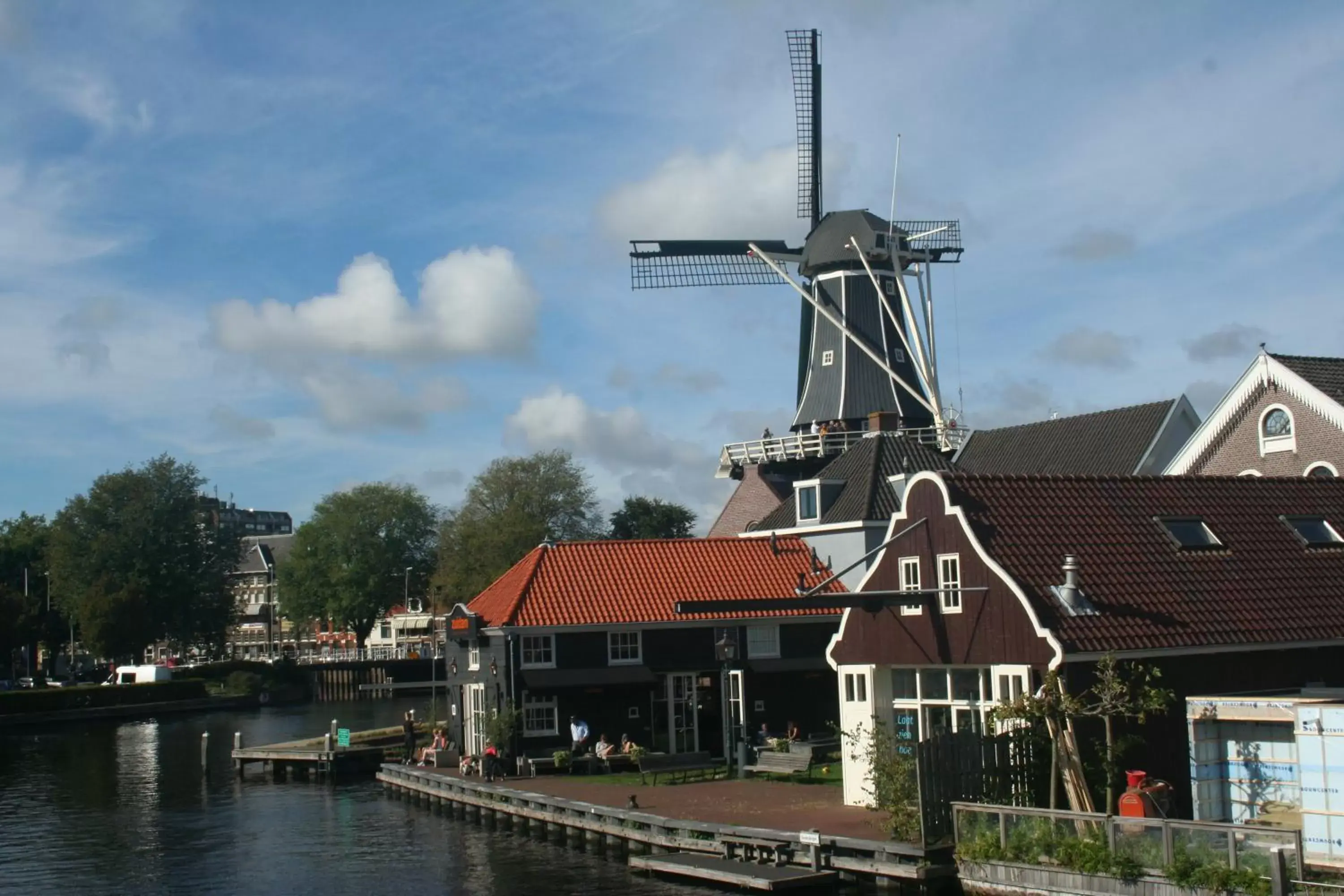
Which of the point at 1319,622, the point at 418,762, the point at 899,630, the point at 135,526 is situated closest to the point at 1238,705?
the point at 1319,622

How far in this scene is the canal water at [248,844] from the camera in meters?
23.4

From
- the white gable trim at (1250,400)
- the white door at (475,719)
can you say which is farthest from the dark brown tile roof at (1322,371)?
the white door at (475,719)

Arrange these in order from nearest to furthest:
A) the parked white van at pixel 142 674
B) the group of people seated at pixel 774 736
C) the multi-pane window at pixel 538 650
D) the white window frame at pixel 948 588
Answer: the white window frame at pixel 948 588
the group of people seated at pixel 774 736
the multi-pane window at pixel 538 650
the parked white van at pixel 142 674

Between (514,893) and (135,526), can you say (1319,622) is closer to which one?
(514,893)

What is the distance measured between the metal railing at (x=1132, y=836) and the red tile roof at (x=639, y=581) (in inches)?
644

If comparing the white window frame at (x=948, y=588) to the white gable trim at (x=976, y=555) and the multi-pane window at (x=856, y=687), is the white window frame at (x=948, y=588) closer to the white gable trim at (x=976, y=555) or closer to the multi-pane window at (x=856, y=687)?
the white gable trim at (x=976, y=555)

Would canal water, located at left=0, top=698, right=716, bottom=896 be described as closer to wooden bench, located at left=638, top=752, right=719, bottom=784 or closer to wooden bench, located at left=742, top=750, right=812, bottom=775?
wooden bench, located at left=638, top=752, right=719, bottom=784

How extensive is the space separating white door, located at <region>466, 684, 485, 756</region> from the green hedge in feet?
145

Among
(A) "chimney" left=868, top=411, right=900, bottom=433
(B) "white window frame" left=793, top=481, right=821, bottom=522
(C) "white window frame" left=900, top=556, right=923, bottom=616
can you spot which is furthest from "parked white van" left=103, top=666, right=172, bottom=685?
(C) "white window frame" left=900, top=556, right=923, bottom=616

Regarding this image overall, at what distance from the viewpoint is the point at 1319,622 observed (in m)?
22.4

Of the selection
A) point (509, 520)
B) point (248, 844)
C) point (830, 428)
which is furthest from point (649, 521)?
point (248, 844)

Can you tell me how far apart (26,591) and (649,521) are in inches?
1768

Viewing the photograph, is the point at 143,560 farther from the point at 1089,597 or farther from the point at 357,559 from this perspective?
the point at 1089,597

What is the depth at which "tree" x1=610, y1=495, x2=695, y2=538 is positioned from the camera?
8688cm
